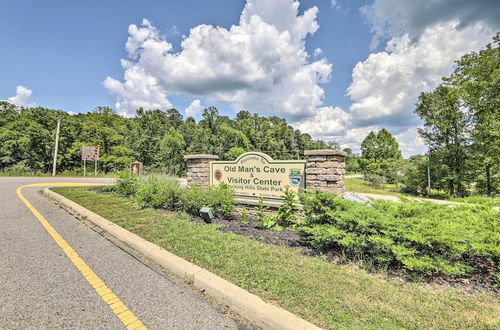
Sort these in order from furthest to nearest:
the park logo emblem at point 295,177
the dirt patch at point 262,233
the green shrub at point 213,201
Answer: the green shrub at point 213,201 → the park logo emblem at point 295,177 → the dirt patch at point 262,233

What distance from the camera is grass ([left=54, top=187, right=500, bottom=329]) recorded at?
80.8 inches

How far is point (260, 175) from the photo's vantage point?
609cm

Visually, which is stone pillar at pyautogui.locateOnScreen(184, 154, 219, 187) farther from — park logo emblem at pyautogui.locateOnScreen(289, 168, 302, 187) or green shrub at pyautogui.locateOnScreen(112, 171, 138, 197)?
green shrub at pyautogui.locateOnScreen(112, 171, 138, 197)

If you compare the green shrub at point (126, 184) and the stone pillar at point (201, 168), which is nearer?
the stone pillar at point (201, 168)

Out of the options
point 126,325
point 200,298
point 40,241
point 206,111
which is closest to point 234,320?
point 200,298

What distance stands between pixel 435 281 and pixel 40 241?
20.6 ft

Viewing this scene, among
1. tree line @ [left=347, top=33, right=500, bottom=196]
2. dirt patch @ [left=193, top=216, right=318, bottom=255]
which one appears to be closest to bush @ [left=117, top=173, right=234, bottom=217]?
dirt patch @ [left=193, top=216, right=318, bottom=255]

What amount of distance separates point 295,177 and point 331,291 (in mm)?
3272

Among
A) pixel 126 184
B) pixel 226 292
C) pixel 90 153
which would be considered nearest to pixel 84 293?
pixel 226 292

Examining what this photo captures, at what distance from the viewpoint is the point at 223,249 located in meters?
3.61

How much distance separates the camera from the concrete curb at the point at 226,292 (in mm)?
2004

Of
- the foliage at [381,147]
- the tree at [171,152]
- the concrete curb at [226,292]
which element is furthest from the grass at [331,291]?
the foliage at [381,147]

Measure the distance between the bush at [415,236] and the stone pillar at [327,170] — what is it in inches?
48.5

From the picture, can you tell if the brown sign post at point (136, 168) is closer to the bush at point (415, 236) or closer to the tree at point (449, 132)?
the bush at point (415, 236)
